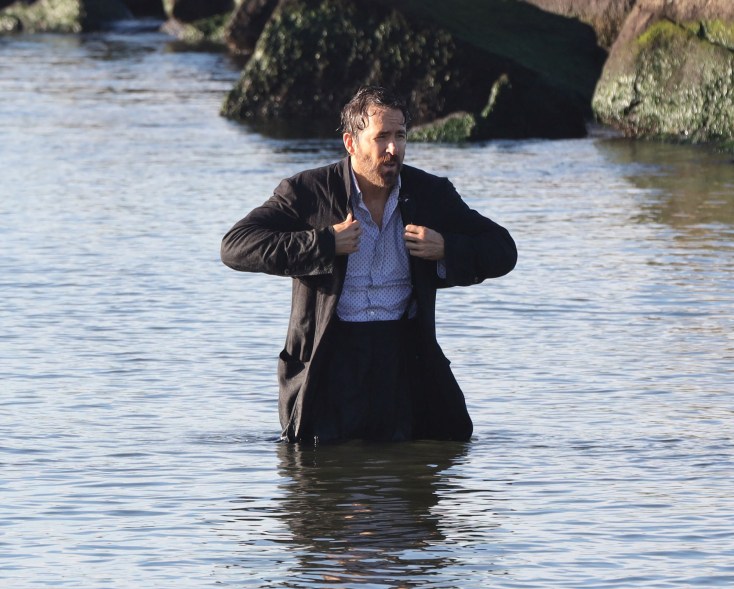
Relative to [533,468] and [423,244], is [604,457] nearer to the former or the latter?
[533,468]

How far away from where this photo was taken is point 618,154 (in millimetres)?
18078

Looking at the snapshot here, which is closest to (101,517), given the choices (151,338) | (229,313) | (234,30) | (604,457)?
(604,457)

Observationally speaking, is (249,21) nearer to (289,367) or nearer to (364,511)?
(289,367)

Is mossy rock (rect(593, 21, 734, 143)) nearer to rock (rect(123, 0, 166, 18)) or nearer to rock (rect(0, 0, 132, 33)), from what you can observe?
rock (rect(0, 0, 132, 33))

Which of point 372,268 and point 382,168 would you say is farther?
point 372,268

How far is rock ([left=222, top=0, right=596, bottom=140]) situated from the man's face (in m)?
13.3

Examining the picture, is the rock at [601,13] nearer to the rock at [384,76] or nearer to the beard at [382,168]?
the rock at [384,76]

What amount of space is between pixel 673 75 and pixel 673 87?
128 mm

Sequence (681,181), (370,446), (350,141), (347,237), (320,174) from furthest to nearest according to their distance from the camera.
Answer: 1. (681,181)
2. (370,446)
3. (320,174)
4. (350,141)
5. (347,237)

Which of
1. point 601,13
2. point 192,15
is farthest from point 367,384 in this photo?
point 192,15

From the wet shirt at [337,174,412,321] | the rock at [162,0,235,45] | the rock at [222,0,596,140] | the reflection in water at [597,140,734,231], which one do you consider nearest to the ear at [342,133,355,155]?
the wet shirt at [337,174,412,321]

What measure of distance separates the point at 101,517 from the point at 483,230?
1.73 meters

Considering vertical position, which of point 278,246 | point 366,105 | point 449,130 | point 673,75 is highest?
point 366,105

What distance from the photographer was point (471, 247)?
637 cm
